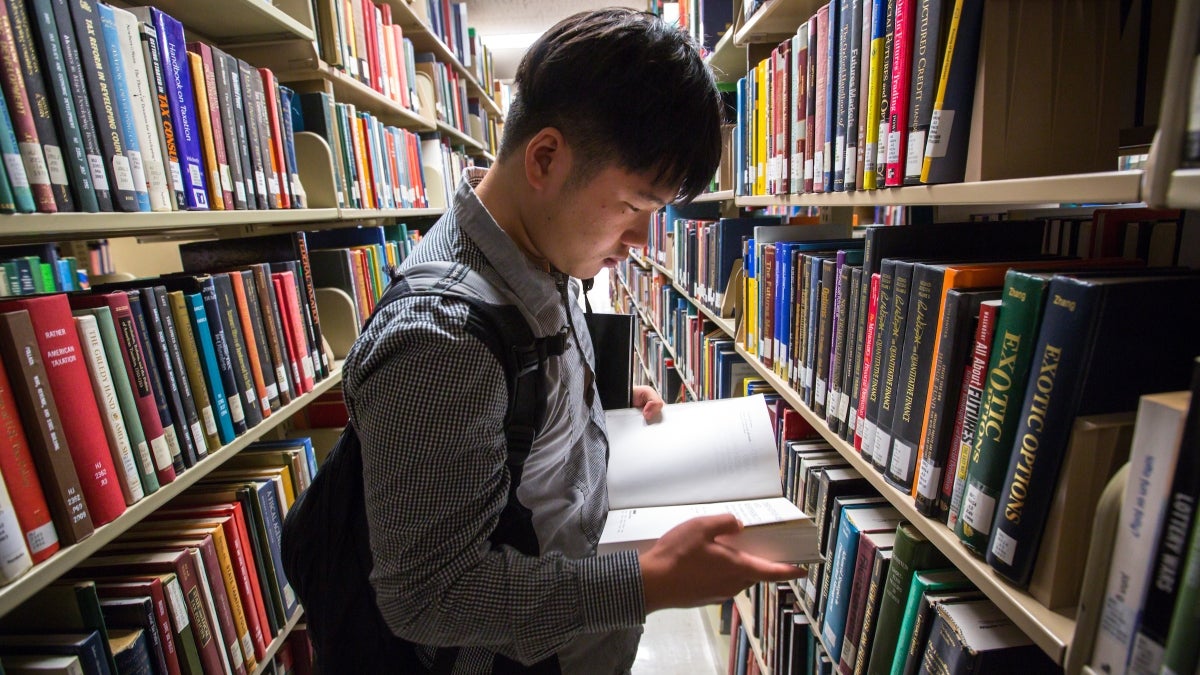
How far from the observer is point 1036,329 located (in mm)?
525

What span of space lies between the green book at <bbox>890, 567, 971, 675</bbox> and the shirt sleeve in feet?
1.34

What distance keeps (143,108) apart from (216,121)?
190 mm

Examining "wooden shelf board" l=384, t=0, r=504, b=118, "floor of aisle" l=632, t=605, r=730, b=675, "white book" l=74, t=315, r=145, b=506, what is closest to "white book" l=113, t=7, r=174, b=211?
"white book" l=74, t=315, r=145, b=506

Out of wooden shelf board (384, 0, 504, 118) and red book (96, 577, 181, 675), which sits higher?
wooden shelf board (384, 0, 504, 118)

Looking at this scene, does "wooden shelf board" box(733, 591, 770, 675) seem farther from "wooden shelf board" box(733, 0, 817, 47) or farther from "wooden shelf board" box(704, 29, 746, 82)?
"wooden shelf board" box(704, 29, 746, 82)

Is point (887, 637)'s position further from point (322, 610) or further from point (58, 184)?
point (58, 184)

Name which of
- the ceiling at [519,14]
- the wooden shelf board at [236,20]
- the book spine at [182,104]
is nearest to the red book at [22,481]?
the book spine at [182,104]

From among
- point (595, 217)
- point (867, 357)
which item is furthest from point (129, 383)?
point (867, 357)

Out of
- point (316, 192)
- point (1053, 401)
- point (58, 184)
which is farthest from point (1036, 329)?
point (316, 192)

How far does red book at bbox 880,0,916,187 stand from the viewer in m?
0.71

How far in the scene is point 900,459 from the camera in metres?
0.74

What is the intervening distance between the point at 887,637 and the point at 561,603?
1.74 ft

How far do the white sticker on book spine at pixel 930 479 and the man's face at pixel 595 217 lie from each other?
0.47m

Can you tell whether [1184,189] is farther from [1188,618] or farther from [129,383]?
[129,383]
